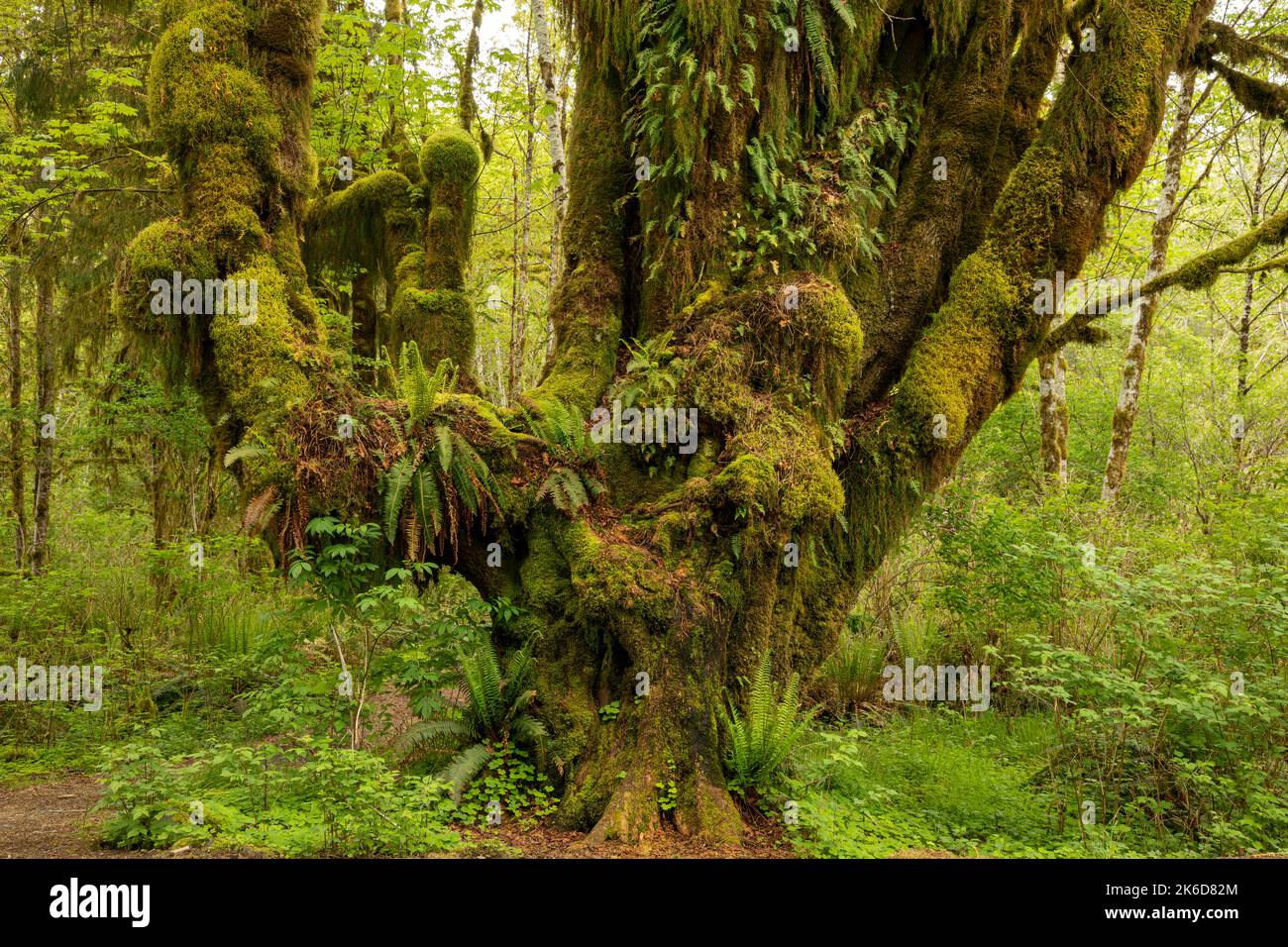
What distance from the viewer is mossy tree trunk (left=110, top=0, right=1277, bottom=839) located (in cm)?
586

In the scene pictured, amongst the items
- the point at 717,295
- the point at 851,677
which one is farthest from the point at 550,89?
the point at 851,677

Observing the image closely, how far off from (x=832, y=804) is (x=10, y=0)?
14265mm

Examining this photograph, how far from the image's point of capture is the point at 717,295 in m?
6.71


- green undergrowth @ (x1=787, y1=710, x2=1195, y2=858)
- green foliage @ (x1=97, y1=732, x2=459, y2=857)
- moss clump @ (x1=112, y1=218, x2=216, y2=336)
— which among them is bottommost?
green undergrowth @ (x1=787, y1=710, x2=1195, y2=858)

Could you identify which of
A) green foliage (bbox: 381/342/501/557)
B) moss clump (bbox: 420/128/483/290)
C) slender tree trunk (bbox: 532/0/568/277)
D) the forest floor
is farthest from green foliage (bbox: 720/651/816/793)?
slender tree trunk (bbox: 532/0/568/277)

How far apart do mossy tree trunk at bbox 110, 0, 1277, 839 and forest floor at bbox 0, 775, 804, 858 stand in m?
0.19

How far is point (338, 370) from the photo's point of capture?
6633 millimetres

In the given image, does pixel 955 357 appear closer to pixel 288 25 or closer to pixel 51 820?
pixel 288 25

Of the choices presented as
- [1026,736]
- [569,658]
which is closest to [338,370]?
[569,658]

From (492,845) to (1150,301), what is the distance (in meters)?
11.4

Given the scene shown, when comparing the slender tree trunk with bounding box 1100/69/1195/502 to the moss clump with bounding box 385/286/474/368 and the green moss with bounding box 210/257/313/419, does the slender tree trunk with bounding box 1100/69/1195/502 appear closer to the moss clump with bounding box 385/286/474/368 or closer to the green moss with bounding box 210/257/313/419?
the moss clump with bounding box 385/286/474/368

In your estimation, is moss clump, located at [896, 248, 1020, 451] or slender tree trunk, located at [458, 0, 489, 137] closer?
moss clump, located at [896, 248, 1020, 451]

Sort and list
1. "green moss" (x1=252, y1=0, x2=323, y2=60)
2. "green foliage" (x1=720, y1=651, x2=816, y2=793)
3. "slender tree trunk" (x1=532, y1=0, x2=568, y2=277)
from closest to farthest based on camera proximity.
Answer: "green foliage" (x1=720, y1=651, x2=816, y2=793), "green moss" (x1=252, y1=0, x2=323, y2=60), "slender tree trunk" (x1=532, y1=0, x2=568, y2=277)

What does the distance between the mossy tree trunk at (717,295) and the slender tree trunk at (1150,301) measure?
4.52 metres
